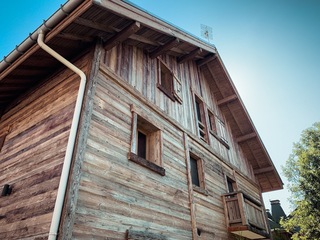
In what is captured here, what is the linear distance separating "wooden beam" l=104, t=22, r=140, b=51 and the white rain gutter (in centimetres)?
131

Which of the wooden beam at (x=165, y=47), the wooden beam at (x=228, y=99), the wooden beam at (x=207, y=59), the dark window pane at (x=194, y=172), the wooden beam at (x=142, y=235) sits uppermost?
the wooden beam at (x=207, y=59)

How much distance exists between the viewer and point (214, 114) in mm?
10633

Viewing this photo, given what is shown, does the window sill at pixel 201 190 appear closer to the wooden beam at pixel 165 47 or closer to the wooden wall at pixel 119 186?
the wooden wall at pixel 119 186

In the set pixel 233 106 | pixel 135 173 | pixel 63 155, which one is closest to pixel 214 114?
pixel 233 106

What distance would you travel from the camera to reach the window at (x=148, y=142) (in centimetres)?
550

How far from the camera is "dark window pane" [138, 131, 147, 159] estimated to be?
5884 millimetres

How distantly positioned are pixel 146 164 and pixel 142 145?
1.00 m

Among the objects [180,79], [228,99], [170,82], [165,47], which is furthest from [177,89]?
[228,99]

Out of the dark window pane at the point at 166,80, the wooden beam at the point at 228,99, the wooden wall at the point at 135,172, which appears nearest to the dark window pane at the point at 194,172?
the wooden wall at the point at 135,172

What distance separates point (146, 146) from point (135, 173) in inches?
53.9

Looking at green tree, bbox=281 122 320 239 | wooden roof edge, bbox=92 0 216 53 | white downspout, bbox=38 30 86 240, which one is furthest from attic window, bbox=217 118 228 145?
green tree, bbox=281 122 320 239

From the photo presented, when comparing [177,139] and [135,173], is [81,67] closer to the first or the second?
[135,173]

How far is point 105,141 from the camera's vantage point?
4.50m

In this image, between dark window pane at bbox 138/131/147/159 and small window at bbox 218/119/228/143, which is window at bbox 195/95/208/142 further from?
dark window pane at bbox 138/131/147/159
